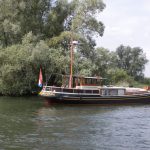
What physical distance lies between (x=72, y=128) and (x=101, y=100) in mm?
17123

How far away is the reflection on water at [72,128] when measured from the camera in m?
20.9

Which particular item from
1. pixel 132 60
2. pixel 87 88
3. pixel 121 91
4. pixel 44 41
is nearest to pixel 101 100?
pixel 87 88

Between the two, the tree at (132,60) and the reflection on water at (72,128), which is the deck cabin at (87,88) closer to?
the reflection on water at (72,128)

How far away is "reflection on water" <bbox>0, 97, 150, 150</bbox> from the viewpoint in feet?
68.7

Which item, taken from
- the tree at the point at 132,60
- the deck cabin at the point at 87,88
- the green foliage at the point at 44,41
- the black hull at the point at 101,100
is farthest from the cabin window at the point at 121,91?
the tree at the point at 132,60

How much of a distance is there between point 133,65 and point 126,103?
65.2 meters

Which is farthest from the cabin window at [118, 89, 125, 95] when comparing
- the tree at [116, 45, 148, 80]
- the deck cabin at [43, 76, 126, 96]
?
the tree at [116, 45, 148, 80]

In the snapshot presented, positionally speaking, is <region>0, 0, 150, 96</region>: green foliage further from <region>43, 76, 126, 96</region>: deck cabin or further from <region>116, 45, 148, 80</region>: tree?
<region>116, 45, 148, 80</region>: tree

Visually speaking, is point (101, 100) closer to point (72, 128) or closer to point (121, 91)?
point (121, 91)

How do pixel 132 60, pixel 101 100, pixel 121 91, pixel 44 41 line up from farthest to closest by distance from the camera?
pixel 132 60, pixel 44 41, pixel 121 91, pixel 101 100

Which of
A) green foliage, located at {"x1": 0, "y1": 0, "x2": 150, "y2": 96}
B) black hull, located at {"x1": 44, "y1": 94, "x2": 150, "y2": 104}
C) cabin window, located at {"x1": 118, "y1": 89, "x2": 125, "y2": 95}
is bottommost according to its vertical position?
black hull, located at {"x1": 44, "y1": 94, "x2": 150, "y2": 104}

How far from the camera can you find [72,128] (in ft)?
85.0

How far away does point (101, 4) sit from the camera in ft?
176

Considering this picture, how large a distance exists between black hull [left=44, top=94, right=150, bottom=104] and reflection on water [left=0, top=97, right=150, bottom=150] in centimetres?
354
